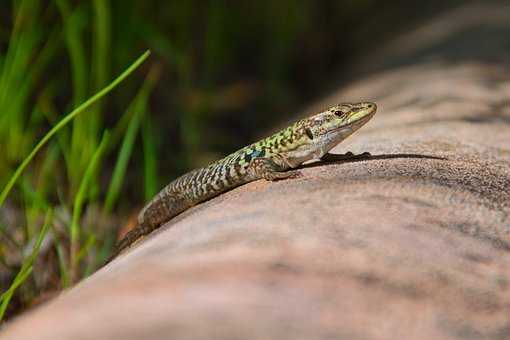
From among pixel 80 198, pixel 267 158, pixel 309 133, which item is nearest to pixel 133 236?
pixel 80 198

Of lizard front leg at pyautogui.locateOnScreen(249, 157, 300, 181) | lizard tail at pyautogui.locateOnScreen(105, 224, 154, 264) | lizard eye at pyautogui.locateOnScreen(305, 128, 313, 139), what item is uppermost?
lizard eye at pyautogui.locateOnScreen(305, 128, 313, 139)

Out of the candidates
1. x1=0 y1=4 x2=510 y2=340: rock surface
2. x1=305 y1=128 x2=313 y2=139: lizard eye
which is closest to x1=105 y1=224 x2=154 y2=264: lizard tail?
x1=0 y1=4 x2=510 y2=340: rock surface

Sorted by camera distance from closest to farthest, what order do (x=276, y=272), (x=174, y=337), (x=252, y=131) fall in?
(x=174, y=337)
(x=276, y=272)
(x=252, y=131)

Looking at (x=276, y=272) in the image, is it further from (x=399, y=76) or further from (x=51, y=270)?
(x=399, y=76)

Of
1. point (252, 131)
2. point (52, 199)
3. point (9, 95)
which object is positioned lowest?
point (252, 131)

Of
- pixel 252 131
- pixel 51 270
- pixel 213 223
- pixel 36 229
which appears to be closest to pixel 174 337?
pixel 213 223

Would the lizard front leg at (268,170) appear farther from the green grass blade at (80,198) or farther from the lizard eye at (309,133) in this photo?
the green grass blade at (80,198)

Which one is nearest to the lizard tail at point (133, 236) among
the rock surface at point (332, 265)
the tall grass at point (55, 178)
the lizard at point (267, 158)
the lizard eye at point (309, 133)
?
the lizard at point (267, 158)

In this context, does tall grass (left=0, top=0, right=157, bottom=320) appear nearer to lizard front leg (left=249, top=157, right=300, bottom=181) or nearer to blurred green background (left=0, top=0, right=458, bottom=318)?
blurred green background (left=0, top=0, right=458, bottom=318)
